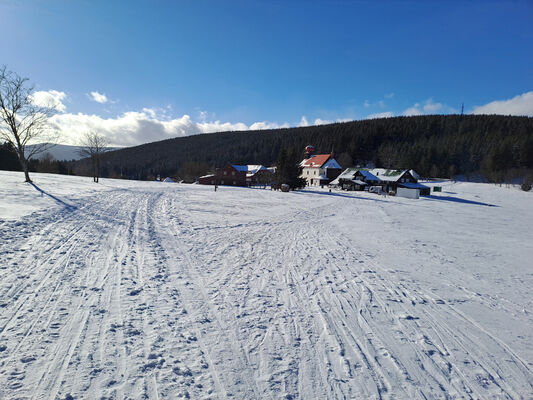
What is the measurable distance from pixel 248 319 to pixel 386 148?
11992 centimetres

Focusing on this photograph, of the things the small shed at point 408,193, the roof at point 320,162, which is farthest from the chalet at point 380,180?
the roof at point 320,162

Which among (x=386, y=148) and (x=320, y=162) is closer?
(x=320, y=162)

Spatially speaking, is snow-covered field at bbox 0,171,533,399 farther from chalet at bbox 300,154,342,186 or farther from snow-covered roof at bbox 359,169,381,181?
chalet at bbox 300,154,342,186

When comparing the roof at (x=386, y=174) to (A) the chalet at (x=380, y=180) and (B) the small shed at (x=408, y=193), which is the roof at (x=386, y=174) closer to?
(A) the chalet at (x=380, y=180)

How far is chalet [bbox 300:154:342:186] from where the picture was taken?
226 feet

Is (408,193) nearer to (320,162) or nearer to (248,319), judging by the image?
(320,162)

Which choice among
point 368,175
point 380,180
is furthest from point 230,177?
point 380,180

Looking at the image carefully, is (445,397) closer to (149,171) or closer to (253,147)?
(253,147)

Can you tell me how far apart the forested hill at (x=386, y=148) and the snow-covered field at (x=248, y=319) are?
57.7 m

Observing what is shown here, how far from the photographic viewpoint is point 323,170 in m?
70.0

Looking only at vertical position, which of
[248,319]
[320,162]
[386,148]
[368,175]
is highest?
[386,148]

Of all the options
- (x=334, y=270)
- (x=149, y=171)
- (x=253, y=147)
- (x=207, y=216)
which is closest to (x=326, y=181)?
(x=207, y=216)

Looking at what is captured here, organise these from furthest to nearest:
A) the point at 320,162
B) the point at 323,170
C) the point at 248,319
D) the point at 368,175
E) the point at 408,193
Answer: the point at 320,162
the point at 323,170
the point at 368,175
the point at 408,193
the point at 248,319

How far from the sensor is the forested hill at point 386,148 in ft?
285
